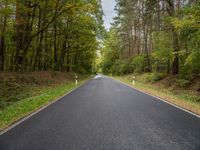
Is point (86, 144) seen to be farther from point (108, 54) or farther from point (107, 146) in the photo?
point (108, 54)

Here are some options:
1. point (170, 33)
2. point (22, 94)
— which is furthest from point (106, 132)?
point (170, 33)

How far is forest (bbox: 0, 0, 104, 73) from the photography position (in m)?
18.9

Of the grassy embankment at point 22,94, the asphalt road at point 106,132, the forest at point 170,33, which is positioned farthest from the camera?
the forest at point 170,33

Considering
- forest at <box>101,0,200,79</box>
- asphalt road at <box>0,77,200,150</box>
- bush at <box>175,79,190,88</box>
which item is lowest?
asphalt road at <box>0,77,200,150</box>

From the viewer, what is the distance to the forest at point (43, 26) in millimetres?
18938

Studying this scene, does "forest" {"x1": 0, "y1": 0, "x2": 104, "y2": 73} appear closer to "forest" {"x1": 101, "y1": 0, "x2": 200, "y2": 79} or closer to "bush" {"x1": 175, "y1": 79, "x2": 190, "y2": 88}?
"forest" {"x1": 101, "y1": 0, "x2": 200, "y2": 79}

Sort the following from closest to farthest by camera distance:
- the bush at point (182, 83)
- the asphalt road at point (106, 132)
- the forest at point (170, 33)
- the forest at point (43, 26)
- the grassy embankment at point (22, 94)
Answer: the asphalt road at point (106, 132), the grassy embankment at point (22, 94), the forest at point (170, 33), the bush at point (182, 83), the forest at point (43, 26)

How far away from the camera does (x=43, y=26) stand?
20.1m

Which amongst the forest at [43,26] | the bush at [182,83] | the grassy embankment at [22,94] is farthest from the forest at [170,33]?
the grassy embankment at [22,94]

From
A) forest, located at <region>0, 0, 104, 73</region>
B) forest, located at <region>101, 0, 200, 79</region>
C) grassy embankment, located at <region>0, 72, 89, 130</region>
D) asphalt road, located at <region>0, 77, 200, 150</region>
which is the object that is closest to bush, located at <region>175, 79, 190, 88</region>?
forest, located at <region>101, 0, 200, 79</region>

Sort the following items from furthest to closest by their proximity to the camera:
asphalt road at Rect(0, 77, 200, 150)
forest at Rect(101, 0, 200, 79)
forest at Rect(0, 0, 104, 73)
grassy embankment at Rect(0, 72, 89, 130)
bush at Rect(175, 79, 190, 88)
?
forest at Rect(0, 0, 104, 73) < bush at Rect(175, 79, 190, 88) < forest at Rect(101, 0, 200, 79) < grassy embankment at Rect(0, 72, 89, 130) < asphalt road at Rect(0, 77, 200, 150)

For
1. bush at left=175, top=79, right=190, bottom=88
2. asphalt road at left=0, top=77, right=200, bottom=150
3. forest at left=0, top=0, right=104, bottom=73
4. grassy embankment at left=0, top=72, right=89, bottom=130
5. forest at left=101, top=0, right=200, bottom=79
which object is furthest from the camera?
forest at left=0, top=0, right=104, bottom=73

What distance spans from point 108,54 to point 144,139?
211 ft

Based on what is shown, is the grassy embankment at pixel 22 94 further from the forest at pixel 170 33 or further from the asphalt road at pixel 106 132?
the forest at pixel 170 33
